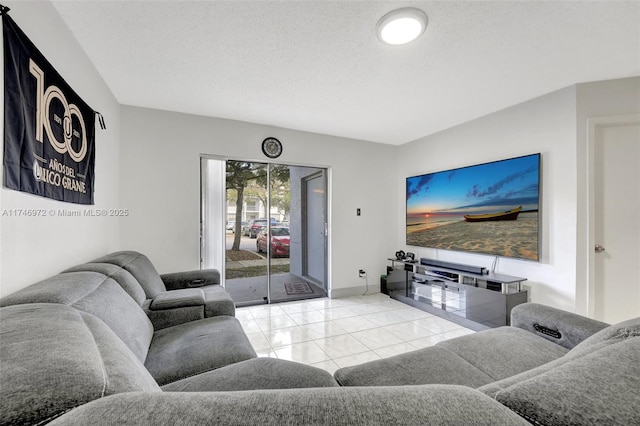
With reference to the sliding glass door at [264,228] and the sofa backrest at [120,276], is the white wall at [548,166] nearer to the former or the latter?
the sliding glass door at [264,228]

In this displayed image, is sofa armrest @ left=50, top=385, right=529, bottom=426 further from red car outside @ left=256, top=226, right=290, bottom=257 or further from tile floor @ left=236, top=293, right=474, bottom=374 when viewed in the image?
red car outside @ left=256, top=226, right=290, bottom=257

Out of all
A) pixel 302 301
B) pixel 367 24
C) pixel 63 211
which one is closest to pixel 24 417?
pixel 63 211

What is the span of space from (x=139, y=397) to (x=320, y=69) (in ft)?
7.92

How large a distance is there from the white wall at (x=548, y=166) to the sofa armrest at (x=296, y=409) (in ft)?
9.65

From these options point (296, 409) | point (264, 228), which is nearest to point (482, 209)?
point (264, 228)

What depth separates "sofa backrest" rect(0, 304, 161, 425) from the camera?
17.6 inches

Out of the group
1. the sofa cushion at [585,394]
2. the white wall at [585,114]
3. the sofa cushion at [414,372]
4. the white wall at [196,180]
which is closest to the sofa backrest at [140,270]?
the white wall at [196,180]

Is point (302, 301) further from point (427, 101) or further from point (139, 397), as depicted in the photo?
point (139, 397)

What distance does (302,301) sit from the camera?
3926mm

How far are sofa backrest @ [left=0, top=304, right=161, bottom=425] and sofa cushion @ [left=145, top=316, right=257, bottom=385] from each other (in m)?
0.56

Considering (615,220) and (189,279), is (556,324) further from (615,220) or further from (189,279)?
(189,279)

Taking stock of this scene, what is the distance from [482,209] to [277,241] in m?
2.80

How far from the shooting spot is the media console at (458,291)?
2.72 metres

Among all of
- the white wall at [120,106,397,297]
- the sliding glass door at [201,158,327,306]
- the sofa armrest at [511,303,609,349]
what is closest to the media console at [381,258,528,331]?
the white wall at [120,106,397,297]
